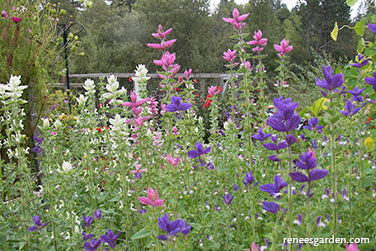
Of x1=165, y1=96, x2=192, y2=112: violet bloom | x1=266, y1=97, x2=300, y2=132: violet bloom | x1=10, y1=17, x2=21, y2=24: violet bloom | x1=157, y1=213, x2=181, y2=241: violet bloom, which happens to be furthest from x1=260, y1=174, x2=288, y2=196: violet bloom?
x1=10, y1=17, x2=21, y2=24: violet bloom

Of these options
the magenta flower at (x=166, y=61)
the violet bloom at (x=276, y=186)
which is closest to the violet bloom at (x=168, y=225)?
the violet bloom at (x=276, y=186)

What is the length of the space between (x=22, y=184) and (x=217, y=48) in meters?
17.8

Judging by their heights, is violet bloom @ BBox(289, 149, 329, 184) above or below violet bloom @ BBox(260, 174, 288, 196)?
above

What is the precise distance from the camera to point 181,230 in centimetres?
122

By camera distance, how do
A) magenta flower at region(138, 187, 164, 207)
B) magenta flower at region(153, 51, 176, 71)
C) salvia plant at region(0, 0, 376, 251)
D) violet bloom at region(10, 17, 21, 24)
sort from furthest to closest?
violet bloom at region(10, 17, 21, 24)
magenta flower at region(153, 51, 176, 71)
salvia plant at region(0, 0, 376, 251)
magenta flower at region(138, 187, 164, 207)

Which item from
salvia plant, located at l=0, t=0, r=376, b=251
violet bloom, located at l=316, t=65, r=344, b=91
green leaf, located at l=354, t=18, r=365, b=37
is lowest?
salvia plant, located at l=0, t=0, r=376, b=251

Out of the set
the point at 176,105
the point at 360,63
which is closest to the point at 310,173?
the point at 176,105

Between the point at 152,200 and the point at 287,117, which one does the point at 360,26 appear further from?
the point at 152,200

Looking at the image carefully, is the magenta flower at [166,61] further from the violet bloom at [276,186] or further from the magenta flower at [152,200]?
the violet bloom at [276,186]

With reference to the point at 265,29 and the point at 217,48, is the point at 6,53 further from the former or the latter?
the point at 265,29

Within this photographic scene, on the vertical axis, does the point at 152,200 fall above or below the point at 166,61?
below

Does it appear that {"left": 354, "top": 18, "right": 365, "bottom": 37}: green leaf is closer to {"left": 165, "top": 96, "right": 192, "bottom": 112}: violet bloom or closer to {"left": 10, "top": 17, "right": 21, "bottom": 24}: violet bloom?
{"left": 165, "top": 96, "right": 192, "bottom": 112}: violet bloom

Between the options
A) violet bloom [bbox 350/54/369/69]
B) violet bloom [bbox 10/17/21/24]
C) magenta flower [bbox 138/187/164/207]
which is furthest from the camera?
violet bloom [bbox 10/17/21/24]

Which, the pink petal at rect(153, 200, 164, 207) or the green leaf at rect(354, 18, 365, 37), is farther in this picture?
the green leaf at rect(354, 18, 365, 37)
